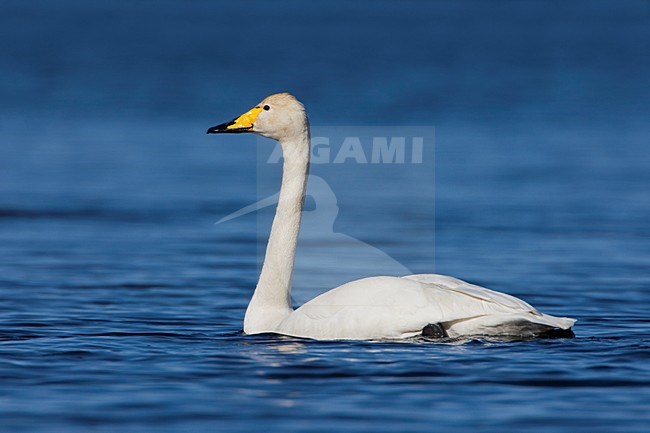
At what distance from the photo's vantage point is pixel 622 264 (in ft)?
52.9

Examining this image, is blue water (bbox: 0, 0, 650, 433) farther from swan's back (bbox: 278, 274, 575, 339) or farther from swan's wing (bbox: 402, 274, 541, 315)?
swan's wing (bbox: 402, 274, 541, 315)

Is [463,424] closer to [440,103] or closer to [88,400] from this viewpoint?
[88,400]

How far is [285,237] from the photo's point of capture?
40.0 ft

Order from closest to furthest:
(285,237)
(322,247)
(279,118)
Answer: (279,118) → (285,237) → (322,247)

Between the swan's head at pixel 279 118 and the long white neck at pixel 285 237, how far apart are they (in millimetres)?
76

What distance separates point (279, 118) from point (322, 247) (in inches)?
183

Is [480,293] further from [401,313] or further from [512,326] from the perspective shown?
[401,313]

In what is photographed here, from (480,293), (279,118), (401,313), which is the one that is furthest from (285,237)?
(480,293)

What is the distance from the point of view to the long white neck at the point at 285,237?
11.9 meters

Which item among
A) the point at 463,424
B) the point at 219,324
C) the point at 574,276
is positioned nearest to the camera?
the point at 463,424

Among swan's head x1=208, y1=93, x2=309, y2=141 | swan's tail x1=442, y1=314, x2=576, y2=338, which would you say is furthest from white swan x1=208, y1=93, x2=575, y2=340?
swan's head x1=208, y1=93, x2=309, y2=141

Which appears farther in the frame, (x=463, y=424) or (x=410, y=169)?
(x=410, y=169)

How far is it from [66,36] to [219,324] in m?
85.3

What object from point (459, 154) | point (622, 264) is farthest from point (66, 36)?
point (622, 264)
